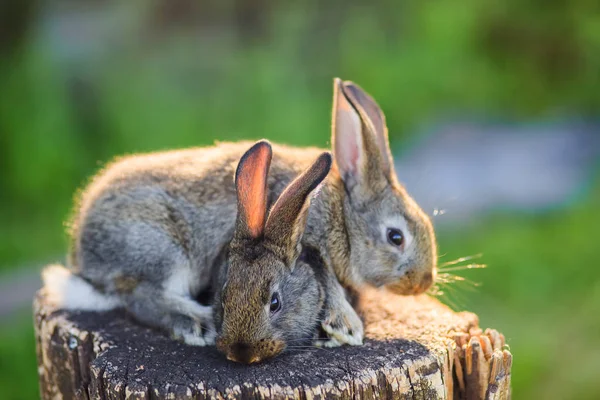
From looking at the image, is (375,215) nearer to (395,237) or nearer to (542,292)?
(395,237)

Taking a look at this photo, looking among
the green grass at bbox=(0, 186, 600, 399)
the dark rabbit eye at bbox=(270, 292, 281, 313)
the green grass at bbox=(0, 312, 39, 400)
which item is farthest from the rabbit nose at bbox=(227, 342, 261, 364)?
the green grass at bbox=(0, 312, 39, 400)

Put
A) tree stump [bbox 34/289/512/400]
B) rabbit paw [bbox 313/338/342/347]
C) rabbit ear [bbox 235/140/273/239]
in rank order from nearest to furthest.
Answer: tree stump [bbox 34/289/512/400] < rabbit ear [bbox 235/140/273/239] < rabbit paw [bbox 313/338/342/347]

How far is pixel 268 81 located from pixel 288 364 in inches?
264

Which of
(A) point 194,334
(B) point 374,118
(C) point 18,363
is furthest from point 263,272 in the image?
(C) point 18,363

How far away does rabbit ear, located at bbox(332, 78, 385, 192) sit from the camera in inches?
166

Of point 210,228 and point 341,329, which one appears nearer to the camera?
point 341,329

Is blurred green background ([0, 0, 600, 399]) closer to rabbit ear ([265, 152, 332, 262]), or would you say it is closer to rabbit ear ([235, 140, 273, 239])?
rabbit ear ([265, 152, 332, 262])

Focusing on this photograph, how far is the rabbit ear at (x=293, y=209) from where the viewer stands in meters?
3.45

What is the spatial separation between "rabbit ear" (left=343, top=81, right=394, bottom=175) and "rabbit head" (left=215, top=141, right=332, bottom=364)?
0.90 metres

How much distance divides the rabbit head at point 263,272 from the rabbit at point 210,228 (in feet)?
0.86

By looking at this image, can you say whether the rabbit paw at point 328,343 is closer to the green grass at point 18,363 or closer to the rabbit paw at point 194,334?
the rabbit paw at point 194,334

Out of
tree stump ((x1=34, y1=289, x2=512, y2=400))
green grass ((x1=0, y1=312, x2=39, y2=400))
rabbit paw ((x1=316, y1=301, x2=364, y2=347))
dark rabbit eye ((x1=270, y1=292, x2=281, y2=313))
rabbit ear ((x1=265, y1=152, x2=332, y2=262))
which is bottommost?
green grass ((x1=0, y1=312, x2=39, y2=400))

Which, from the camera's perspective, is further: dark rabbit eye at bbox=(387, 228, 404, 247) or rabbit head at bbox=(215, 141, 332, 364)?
dark rabbit eye at bbox=(387, 228, 404, 247)

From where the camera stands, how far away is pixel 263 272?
3.51 metres
